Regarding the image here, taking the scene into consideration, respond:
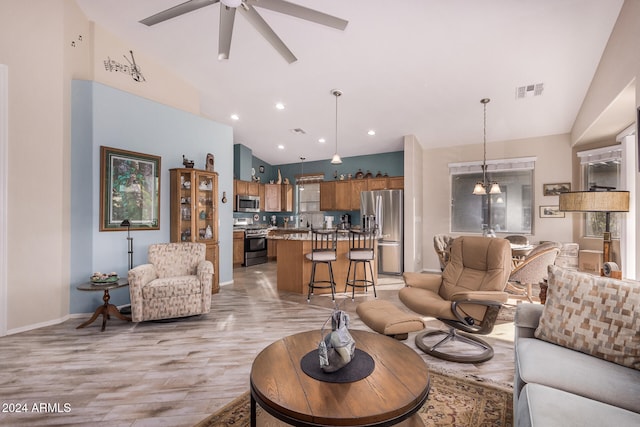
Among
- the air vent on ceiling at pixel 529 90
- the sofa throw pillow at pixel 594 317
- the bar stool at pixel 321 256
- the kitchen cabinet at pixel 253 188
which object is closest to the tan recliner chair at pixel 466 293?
the sofa throw pillow at pixel 594 317

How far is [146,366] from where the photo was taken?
259 cm

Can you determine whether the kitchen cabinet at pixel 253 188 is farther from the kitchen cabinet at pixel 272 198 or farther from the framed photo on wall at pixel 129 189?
the framed photo on wall at pixel 129 189

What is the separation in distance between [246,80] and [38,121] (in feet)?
8.82

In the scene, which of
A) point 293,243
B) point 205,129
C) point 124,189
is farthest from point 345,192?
point 124,189

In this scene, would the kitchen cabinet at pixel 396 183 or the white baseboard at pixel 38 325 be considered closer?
the white baseboard at pixel 38 325

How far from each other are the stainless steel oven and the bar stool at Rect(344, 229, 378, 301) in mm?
3103

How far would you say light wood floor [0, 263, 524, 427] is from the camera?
2002 mm

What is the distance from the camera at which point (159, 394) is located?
218cm

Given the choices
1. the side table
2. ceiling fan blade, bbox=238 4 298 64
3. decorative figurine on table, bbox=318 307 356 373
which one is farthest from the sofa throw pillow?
the side table

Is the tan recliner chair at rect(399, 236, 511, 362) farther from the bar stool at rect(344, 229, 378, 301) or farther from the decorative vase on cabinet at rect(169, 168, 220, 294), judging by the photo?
the decorative vase on cabinet at rect(169, 168, 220, 294)

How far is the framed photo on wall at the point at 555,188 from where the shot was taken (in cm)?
573

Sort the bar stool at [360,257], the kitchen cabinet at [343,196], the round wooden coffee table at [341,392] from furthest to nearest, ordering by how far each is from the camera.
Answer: the kitchen cabinet at [343,196] < the bar stool at [360,257] < the round wooden coffee table at [341,392]

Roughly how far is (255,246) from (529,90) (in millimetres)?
6211

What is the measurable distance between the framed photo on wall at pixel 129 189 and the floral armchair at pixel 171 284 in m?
0.66
